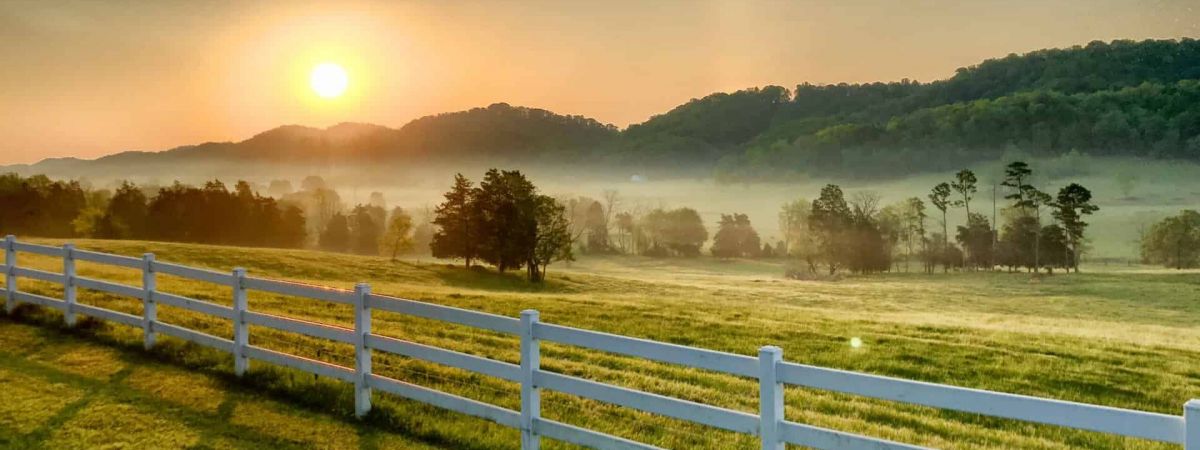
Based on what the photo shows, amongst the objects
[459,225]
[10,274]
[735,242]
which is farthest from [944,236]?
[10,274]

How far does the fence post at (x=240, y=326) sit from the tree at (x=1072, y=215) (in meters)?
94.6

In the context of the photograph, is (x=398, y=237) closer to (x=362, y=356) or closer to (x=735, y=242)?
(x=735, y=242)

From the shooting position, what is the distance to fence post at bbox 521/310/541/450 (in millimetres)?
6828

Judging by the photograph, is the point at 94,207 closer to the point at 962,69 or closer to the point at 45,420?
the point at 45,420

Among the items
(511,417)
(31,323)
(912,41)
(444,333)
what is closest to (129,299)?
(31,323)

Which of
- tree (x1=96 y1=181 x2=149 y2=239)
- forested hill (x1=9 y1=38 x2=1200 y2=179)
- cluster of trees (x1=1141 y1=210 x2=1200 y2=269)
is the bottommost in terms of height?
cluster of trees (x1=1141 y1=210 x2=1200 y2=269)

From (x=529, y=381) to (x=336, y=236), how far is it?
102 meters

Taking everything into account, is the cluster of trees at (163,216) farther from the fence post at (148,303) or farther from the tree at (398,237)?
the fence post at (148,303)

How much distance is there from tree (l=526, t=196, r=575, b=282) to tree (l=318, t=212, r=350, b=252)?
46.5m

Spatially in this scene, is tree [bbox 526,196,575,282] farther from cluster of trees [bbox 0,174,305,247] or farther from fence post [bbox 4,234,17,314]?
fence post [bbox 4,234,17,314]

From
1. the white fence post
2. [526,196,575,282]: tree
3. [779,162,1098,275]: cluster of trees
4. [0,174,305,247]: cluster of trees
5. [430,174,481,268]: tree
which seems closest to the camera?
the white fence post

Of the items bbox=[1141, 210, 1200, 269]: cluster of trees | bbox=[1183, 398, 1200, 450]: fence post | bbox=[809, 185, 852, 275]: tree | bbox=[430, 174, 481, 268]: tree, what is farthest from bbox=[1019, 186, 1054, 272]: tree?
bbox=[1183, 398, 1200, 450]: fence post

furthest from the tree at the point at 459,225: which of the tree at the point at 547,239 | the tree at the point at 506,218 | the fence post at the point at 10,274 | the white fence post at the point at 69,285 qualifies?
the white fence post at the point at 69,285

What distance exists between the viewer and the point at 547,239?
62.6 metres
